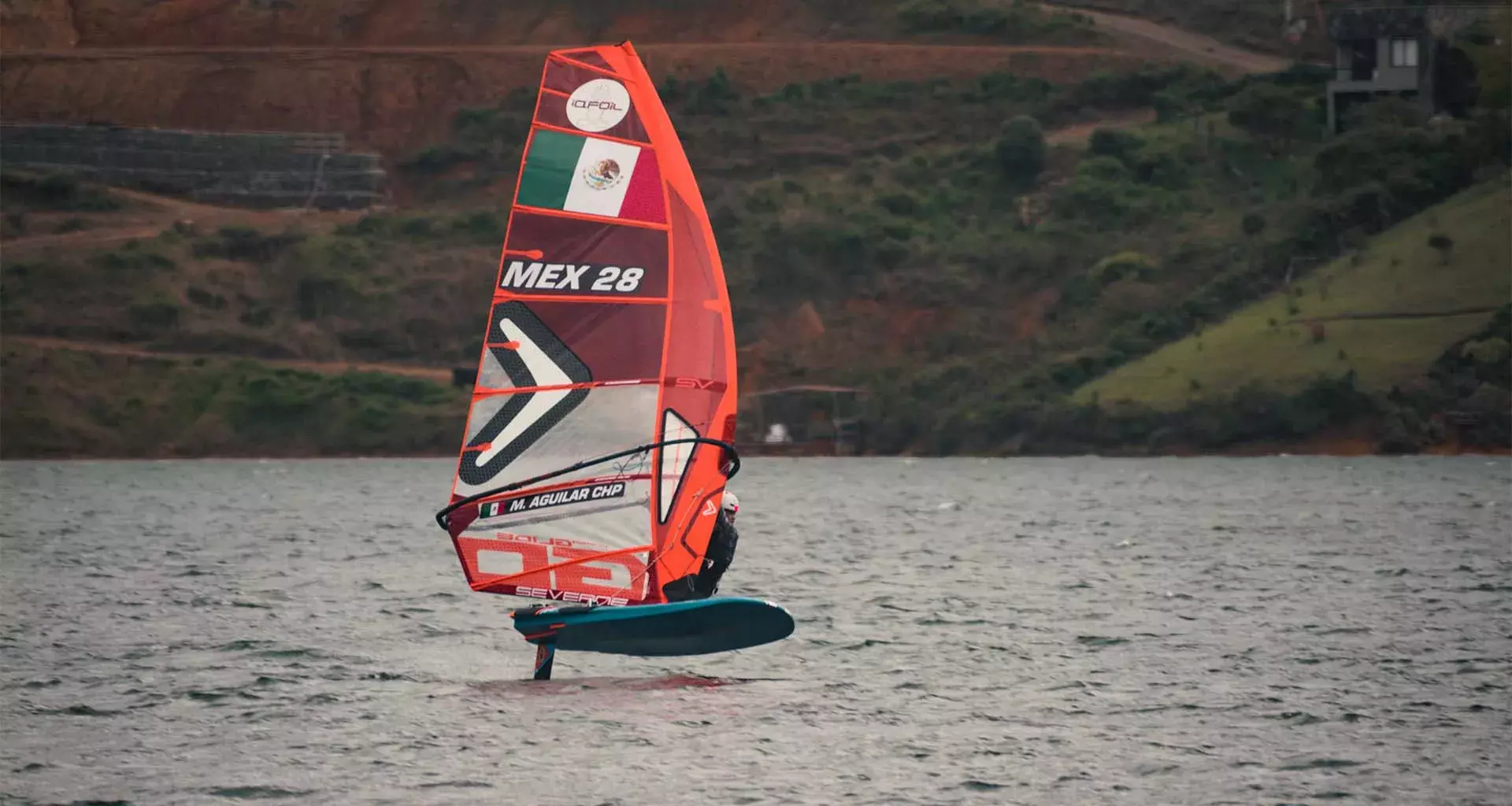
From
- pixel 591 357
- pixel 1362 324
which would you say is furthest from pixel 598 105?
pixel 1362 324

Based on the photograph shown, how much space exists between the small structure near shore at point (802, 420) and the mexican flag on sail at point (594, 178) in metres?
69.4

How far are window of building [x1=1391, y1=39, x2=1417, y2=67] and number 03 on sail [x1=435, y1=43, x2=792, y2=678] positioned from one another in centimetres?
9067

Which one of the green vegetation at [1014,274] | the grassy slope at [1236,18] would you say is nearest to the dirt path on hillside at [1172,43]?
the grassy slope at [1236,18]

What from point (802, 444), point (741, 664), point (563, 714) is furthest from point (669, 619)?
point (802, 444)

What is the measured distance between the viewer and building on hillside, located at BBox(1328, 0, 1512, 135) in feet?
343

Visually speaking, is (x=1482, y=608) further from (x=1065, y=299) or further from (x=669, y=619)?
(x=1065, y=299)

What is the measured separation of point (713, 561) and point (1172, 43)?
364 ft

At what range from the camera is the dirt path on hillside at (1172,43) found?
407ft

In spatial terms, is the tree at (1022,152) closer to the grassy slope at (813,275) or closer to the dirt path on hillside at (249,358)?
the grassy slope at (813,275)

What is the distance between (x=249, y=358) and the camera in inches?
3787

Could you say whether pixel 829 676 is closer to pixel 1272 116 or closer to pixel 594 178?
pixel 594 178

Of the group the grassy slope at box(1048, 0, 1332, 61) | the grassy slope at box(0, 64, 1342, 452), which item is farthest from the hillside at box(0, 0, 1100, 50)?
the grassy slope at box(0, 64, 1342, 452)

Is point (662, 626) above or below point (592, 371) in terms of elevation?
below

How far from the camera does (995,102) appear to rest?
11669 centimetres
